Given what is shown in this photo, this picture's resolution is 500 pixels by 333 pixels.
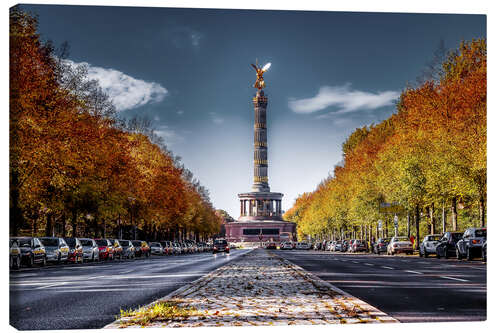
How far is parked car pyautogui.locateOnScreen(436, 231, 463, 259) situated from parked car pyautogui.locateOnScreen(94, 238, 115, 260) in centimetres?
2243

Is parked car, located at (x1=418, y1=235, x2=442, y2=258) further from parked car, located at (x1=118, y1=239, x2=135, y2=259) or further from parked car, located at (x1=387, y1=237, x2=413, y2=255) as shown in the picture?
parked car, located at (x1=118, y1=239, x2=135, y2=259)

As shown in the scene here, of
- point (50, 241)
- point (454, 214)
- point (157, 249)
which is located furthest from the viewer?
point (157, 249)

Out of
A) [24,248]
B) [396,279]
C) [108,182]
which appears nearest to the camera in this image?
[396,279]

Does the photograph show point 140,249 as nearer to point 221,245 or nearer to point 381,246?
point 221,245

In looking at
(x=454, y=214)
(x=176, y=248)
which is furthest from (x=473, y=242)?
(x=176, y=248)

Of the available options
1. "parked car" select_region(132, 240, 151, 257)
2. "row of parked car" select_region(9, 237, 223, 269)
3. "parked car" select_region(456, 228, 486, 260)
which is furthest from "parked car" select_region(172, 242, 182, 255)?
"parked car" select_region(456, 228, 486, 260)

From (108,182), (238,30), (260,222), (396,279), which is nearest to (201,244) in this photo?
(108,182)

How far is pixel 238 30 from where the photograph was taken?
13086mm

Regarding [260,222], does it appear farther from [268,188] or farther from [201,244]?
[201,244]

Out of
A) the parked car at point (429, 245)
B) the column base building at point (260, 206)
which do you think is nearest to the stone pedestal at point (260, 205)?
the column base building at point (260, 206)

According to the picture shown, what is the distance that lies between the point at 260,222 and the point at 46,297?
143m

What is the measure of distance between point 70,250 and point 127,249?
504 inches

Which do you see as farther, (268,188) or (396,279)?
(268,188)

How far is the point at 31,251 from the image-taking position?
97.7 feet
